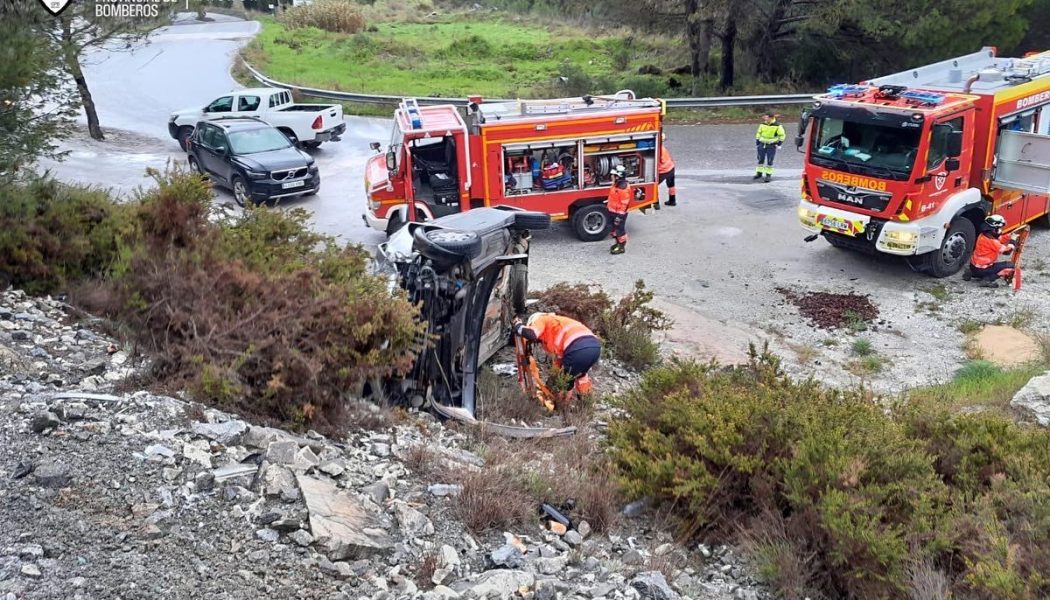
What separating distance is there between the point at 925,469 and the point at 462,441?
3217 millimetres

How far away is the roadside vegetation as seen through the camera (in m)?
6.42

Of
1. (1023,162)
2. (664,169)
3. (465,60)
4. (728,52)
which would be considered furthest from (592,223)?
(465,60)

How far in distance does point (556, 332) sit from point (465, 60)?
31.3 m

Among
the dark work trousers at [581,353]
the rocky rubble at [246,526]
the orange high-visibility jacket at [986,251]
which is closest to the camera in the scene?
the rocky rubble at [246,526]

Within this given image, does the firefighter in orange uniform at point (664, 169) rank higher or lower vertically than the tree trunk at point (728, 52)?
lower

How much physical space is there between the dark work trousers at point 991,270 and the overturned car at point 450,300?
8.26 m

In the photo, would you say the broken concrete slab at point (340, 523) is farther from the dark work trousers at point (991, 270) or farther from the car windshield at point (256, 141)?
the car windshield at point (256, 141)

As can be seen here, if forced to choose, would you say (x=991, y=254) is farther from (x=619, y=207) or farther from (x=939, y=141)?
(x=619, y=207)

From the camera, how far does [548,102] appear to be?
15.0 meters

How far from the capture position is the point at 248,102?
22.0 m

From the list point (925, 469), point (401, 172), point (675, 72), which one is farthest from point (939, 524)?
point (675, 72)

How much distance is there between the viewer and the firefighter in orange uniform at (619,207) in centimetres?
1454

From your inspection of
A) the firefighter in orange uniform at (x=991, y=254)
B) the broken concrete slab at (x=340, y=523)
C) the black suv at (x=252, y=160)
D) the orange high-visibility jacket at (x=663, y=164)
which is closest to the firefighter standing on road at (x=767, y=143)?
the orange high-visibility jacket at (x=663, y=164)

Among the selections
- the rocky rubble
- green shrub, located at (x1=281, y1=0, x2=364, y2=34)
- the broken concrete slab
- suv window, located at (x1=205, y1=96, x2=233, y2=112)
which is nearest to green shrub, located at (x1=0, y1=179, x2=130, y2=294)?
the rocky rubble
